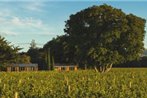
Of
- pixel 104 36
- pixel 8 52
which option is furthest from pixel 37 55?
pixel 104 36

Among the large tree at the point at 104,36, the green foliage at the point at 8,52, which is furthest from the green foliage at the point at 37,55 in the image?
the large tree at the point at 104,36

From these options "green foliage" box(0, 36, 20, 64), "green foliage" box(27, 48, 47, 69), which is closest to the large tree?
"green foliage" box(0, 36, 20, 64)

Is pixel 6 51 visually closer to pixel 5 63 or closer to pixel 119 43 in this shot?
pixel 5 63

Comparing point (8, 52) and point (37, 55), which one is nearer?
point (8, 52)

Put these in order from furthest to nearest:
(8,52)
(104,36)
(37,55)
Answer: (37,55) < (8,52) < (104,36)

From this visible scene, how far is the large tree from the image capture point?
68.2 metres

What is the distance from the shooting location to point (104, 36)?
67.6 m

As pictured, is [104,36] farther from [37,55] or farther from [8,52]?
[37,55]

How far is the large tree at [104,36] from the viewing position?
68188 mm

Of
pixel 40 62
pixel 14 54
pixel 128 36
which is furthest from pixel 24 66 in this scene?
pixel 128 36

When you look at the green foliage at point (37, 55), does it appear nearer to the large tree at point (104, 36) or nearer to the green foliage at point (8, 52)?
the green foliage at point (8, 52)

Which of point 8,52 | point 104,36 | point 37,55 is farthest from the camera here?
point 37,55

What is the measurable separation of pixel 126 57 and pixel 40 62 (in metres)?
31.7

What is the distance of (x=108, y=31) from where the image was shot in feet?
223
